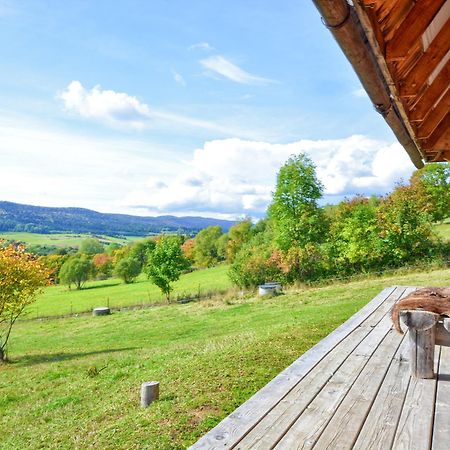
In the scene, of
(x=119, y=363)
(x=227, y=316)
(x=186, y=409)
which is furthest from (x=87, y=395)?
(x=227, y=316)

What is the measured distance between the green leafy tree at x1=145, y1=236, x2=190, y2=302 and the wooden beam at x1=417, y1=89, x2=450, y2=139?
30.9 meters

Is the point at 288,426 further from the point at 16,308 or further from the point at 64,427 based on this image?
the point at 16,308

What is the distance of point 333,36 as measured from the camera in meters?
2.11

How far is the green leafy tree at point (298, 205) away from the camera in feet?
97.5

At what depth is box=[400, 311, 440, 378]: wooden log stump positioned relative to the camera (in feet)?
12.7

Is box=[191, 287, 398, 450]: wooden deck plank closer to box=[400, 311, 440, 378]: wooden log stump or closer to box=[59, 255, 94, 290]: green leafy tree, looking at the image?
box=[400, 311, 440, 378]: wooden log stump

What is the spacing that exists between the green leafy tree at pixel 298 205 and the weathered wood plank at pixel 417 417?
26060mm

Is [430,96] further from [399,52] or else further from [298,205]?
[298,205]

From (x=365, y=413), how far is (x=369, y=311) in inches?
165

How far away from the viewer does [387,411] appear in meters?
3.28

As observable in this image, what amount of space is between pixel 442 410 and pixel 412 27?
3.01 meters

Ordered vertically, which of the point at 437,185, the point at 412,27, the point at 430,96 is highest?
the point at 437,185

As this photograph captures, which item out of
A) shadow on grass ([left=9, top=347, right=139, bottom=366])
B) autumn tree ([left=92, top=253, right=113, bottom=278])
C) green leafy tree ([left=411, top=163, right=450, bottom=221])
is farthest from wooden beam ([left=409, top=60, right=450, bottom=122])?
autumn tree ([left=92, top=253, right=113, bottom=278])

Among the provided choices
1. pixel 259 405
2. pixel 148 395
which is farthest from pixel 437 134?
pixel 148 395
